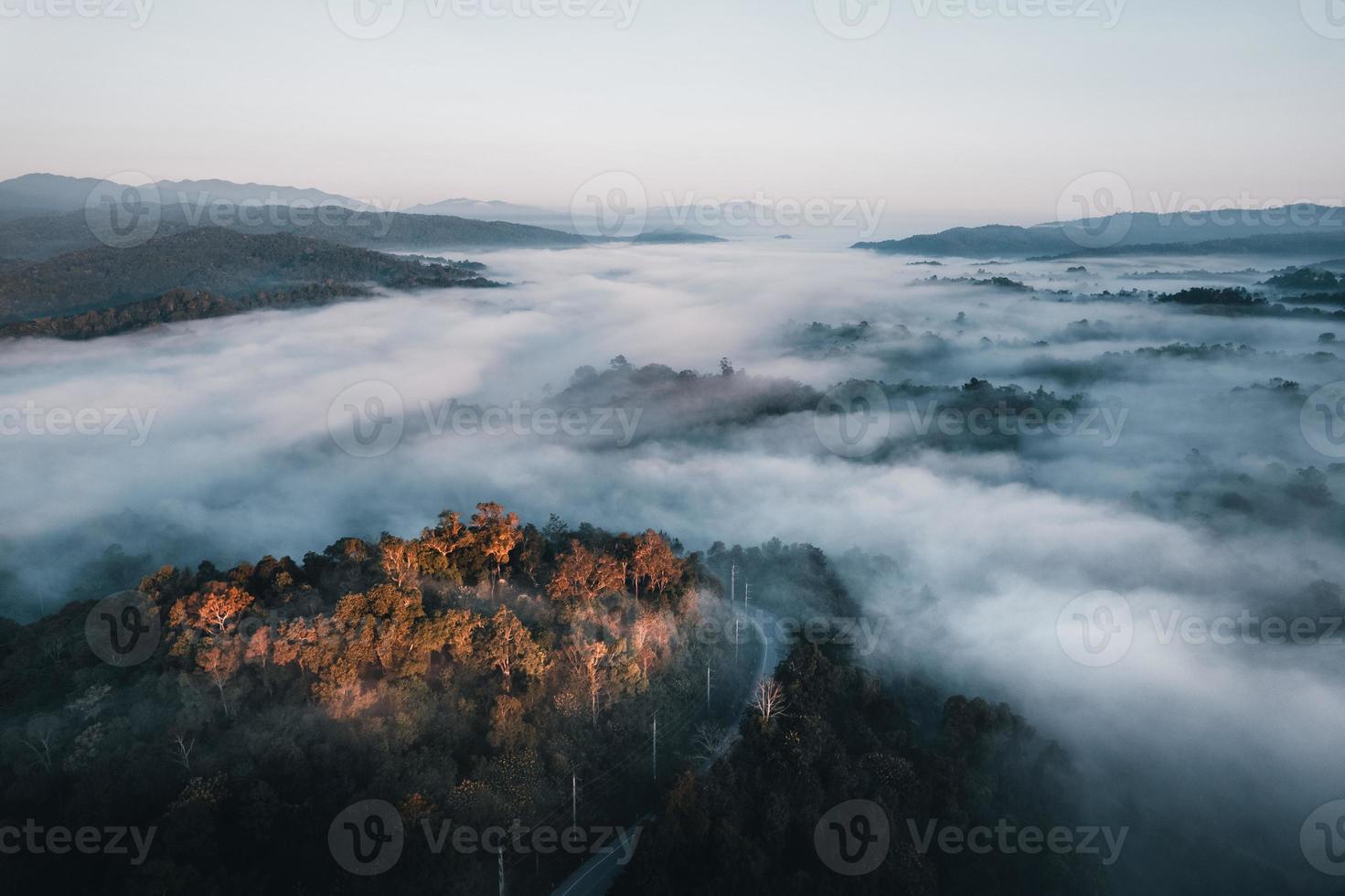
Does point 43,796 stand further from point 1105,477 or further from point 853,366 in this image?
point 853,366

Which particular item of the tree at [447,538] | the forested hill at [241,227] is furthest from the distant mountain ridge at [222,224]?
the tree at [447,538]

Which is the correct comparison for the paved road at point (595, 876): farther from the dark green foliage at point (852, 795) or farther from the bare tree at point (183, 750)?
the bare tree at point (183, 750)

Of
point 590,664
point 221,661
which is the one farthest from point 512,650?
point 221,661

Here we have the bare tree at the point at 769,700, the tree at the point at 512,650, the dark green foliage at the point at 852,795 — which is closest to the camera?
the dark green foliage at the point at 852,795

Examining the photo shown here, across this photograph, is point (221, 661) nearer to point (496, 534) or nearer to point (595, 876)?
point (496, 534)

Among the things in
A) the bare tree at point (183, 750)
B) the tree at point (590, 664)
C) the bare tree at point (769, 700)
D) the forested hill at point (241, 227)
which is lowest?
the bare tree at point (769, 700)

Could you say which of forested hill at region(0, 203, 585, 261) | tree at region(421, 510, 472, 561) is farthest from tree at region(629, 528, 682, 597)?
forested hill at region(0, 203, 585, 261)

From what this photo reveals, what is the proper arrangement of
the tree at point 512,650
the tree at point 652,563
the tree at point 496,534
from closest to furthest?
the tree at point 512,650 < the tree at point 496,534 < the tree at point 652,563
